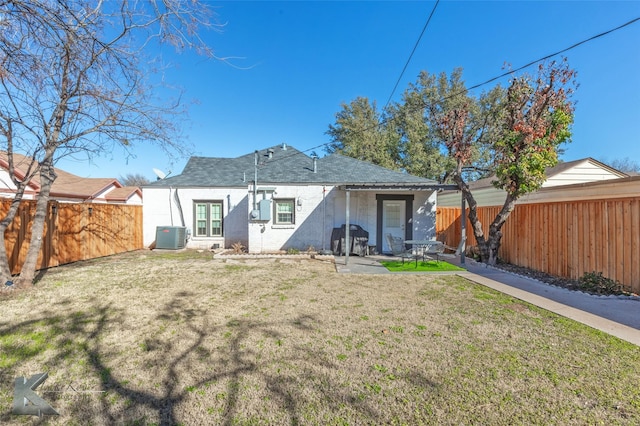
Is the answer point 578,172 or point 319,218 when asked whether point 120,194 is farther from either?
point 578,172

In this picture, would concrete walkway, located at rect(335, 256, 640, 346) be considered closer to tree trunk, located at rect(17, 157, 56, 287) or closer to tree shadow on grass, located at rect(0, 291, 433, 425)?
tree shadow on grass, located at rect(0, 291, 433, 425)

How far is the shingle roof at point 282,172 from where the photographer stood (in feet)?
39.9

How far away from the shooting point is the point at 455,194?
18219mm

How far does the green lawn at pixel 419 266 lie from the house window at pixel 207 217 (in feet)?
26.5

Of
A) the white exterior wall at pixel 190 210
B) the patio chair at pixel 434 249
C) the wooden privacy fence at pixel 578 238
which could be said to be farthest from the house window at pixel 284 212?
the wooden privacy fence at pixel 578 238

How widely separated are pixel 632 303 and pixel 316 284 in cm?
607

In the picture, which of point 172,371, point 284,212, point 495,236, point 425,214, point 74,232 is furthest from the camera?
point 284,212

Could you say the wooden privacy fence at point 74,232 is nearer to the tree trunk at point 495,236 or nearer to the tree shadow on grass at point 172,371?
the tree shadow on grass at point 172,371

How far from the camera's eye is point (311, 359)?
3217mm

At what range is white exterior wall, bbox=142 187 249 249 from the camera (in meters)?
13.1

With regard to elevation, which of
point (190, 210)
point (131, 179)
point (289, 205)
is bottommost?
point (190, 210)

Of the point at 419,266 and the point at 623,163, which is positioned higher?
the point at 623,163

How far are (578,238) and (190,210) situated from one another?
46.0 ft

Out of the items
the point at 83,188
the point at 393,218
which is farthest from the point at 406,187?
the point at 83,188
